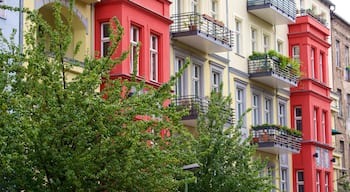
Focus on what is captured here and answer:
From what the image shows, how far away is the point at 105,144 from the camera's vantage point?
58.1ft

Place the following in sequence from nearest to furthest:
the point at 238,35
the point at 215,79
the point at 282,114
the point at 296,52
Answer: the point at 215,79 → the point at 238,35 → the point at 282,114 → the point at 296,52

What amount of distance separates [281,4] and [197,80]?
8224mm

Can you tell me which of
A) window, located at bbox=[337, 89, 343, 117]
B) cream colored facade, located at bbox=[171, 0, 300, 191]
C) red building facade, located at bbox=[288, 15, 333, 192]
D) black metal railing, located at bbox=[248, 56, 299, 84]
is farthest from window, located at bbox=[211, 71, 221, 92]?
window, located at bbox=[337, 89, 343, 117]

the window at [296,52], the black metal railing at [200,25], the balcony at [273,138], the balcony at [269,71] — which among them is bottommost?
the balcony at [273,138]

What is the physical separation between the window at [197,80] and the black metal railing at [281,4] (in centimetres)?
643

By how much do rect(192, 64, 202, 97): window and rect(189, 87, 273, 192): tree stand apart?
21.9 ft

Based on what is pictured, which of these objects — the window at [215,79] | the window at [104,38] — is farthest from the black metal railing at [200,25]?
the window at [104,38]

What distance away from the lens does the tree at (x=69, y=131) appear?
17.5 m

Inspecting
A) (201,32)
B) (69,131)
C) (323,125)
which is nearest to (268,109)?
(323,125)

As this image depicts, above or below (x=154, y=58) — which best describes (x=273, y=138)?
below

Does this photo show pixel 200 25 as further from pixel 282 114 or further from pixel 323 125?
pixel 323 125

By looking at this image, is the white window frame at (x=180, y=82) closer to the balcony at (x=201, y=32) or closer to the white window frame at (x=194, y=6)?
the balcony at (x=201, y=32)

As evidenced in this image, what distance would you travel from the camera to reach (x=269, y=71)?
39.2m

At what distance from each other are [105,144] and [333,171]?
33204 millimetres
